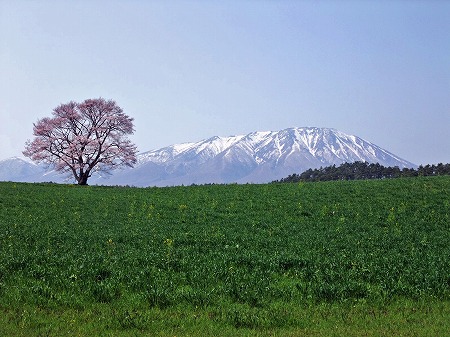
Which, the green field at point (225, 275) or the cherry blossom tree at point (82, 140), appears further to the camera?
the cherry blossom tree at point (82, 140)

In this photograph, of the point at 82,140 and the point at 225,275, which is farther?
the point at 82,140

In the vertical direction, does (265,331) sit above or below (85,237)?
below

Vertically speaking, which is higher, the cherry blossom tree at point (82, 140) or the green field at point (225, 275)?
the cherry blossom tree at point (82, 140)

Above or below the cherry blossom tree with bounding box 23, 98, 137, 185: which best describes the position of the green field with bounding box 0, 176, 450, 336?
below

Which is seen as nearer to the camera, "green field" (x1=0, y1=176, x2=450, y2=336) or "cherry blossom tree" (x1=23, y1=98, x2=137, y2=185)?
"green field" (x1=0, y1=176, x2=450, y2=336)

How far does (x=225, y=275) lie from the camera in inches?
551

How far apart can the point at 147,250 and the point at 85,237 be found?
Answer: 4.76 metres

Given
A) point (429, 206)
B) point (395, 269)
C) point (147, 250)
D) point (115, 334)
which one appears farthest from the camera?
point (429, 206)

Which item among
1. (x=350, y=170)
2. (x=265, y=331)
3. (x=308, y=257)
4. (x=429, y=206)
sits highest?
(x=350, y=170)

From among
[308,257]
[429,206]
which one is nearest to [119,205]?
[308,257]

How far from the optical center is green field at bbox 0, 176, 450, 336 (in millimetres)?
10305

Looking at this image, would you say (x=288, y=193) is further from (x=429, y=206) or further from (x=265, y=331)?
(x=265, y=331)

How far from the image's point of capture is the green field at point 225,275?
10.3m

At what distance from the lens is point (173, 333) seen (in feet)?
31.6
